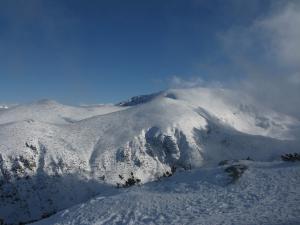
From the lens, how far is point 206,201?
82.3 feet

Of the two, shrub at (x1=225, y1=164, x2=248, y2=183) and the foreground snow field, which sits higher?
shrub at (x1=225, y1=164, x2=248, y2=183)

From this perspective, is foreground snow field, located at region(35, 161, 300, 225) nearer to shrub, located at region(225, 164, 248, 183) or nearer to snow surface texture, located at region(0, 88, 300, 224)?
shrub, located at region(225, 164, 248, 183)

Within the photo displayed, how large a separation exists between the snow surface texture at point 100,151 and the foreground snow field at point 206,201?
223ft

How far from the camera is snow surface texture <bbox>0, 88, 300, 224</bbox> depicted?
101 meters

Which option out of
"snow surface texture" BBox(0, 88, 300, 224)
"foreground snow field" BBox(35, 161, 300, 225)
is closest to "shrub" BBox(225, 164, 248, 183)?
"foreground snow field" BBox(35, 161, 300, 225)

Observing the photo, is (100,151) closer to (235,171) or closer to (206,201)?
(235,171)

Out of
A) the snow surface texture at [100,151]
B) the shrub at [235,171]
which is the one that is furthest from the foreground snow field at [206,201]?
the snow surface texture at [100,151]

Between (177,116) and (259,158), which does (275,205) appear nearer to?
(259,158)

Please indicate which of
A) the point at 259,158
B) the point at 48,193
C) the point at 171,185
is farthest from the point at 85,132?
the point at 171,185

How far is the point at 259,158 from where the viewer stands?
124 meters

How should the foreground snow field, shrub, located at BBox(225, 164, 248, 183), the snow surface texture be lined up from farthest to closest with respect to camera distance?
the snow surface texture
shrub, located at BBox(225, 164, 248, 183)
the foreground snow field

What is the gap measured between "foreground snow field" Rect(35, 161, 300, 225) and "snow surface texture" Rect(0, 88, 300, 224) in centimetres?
6795

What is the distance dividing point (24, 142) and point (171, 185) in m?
90.4

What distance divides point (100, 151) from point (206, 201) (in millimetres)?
96100
